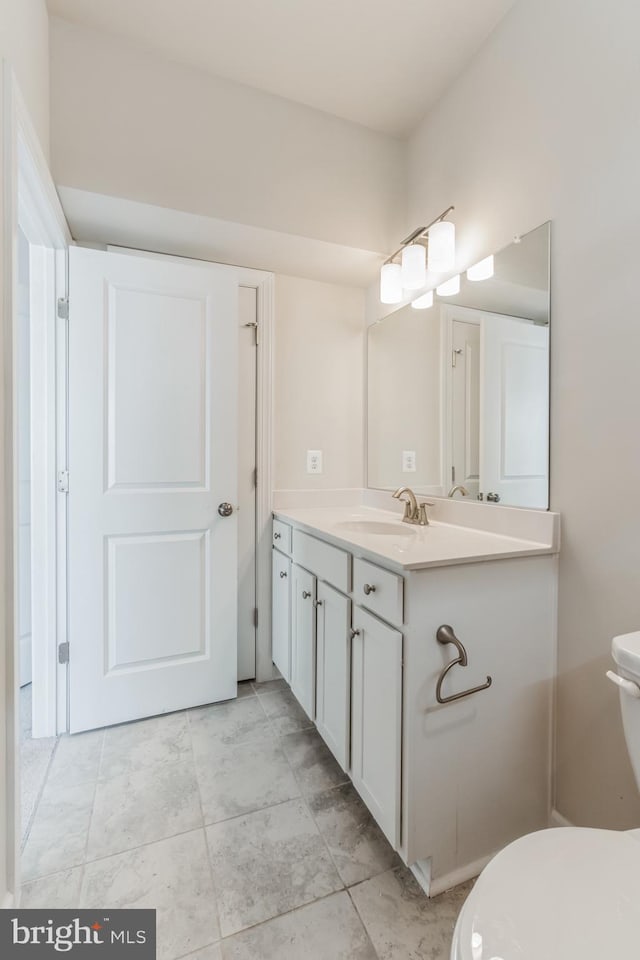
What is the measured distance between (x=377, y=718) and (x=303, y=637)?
22.4 inches

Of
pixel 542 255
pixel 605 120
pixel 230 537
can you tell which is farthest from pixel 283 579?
pixel 605 120

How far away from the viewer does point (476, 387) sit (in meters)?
1.54

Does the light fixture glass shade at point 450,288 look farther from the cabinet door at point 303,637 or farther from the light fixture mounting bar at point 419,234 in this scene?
the cabinet door at point 303,637

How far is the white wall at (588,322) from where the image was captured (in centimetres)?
106

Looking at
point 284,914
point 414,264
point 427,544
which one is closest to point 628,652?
point 427,544

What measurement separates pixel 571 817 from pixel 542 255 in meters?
1.63

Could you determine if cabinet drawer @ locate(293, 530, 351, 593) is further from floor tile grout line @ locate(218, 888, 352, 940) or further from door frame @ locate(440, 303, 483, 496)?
floor tile grout line @ locate(218, 888, 352, 940)

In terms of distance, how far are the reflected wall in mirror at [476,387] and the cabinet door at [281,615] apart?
65cm

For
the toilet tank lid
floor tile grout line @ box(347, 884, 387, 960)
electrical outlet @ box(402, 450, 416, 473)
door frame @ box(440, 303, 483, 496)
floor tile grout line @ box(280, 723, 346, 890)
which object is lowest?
floor tile grout line @ box(347, 884, 387, 960)

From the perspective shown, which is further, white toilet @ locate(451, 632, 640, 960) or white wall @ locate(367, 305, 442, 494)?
white wall @ locate(367, 305, 442, 494)

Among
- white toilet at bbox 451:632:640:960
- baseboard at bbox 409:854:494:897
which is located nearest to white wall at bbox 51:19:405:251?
white toilet at bbox 451:632:640:960

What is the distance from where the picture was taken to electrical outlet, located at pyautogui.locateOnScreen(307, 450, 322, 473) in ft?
7.25

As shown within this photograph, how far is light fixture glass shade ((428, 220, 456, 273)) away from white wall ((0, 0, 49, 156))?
4.34ft

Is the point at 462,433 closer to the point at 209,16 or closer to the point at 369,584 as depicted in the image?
the point at 369,584
